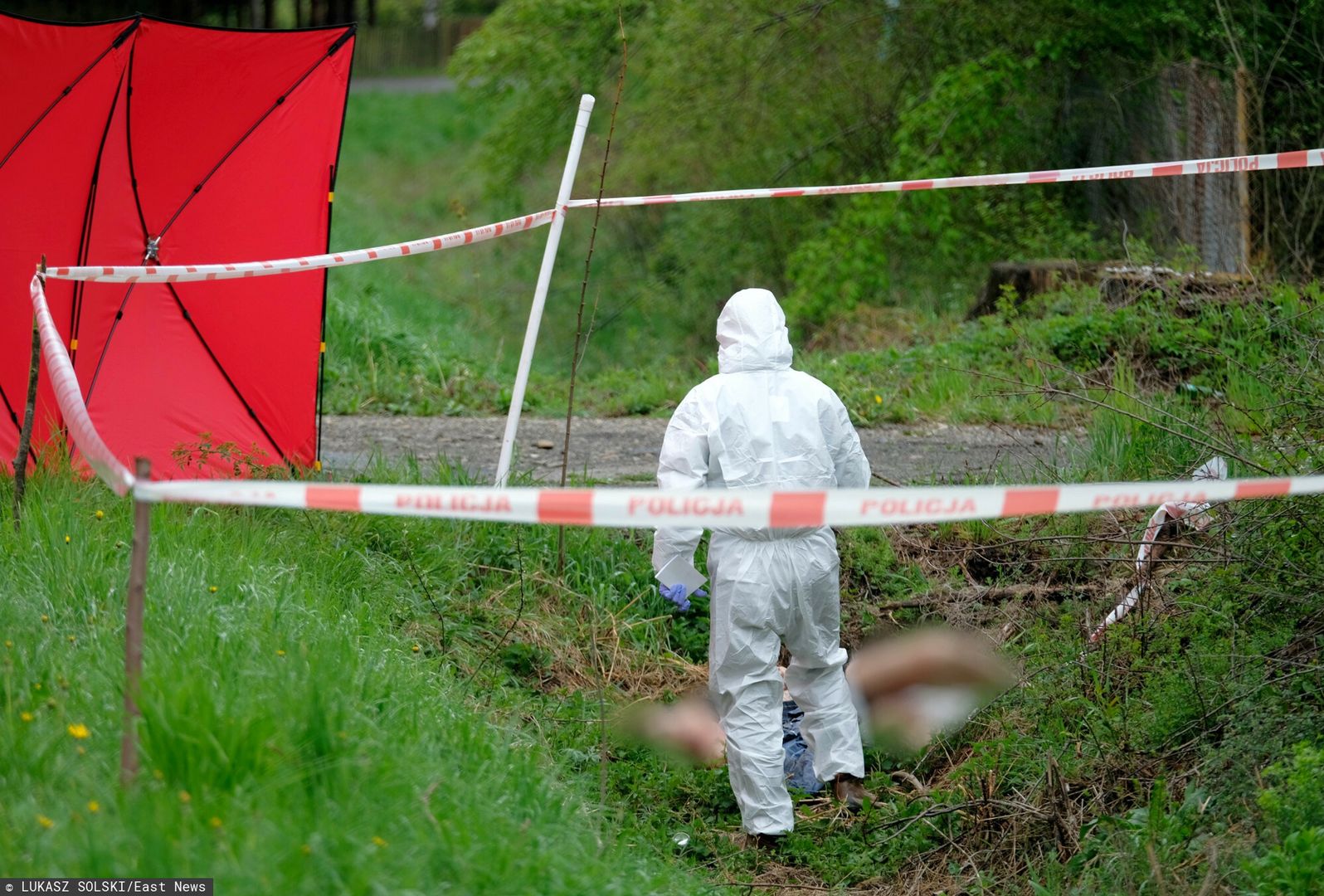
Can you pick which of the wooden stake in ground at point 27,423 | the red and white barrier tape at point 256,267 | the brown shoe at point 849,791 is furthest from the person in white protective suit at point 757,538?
the wooden stake in ground at point 27,423

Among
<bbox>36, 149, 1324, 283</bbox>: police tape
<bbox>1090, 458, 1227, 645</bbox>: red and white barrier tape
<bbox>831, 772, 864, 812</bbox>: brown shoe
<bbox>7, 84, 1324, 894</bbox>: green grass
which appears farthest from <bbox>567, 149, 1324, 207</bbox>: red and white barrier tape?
<bbox>831, 772, 864, 812</bbox>: brown shoe

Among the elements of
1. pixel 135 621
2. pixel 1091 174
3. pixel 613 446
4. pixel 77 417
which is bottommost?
pixel 613 446

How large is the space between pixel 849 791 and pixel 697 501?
2.19 metres

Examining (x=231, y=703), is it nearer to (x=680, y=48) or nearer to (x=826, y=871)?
(x=826, y=871)

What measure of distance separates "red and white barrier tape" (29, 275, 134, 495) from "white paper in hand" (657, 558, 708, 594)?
1903mm

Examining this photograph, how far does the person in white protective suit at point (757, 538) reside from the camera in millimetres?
4590

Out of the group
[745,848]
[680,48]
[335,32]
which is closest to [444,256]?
[680,48]

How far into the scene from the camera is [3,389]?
19.6 ft

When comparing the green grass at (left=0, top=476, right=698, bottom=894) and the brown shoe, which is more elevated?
the green grass at (left=0, top=476, right=698, bottom=894)

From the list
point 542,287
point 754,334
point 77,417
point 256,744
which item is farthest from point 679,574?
point 77,417

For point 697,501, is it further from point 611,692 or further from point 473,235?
point 473,235

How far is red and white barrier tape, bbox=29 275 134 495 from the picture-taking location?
10.6 ft

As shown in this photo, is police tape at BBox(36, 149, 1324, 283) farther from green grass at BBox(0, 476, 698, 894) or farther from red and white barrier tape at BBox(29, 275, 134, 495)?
green grass at BBox(0, 476, 698, 894)

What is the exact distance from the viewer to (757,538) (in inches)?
181
